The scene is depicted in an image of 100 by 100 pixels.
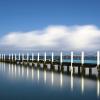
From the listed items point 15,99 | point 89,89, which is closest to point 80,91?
point 89,89

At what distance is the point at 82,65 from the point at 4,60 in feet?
113

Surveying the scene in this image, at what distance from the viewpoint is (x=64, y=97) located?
46.1 ft

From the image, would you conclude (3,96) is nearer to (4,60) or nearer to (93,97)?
(93,97)

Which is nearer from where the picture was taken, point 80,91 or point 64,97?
point 64,97

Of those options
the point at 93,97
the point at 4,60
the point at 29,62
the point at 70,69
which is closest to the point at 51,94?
the point at 93,97

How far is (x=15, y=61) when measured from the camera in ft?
172

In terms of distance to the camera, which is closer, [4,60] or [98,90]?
[98,90]

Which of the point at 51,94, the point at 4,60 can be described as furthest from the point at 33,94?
the point at 4,60

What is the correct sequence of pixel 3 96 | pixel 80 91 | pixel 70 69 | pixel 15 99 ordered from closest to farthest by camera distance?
pixel 15 99, pixel 3 96, pixel 80 91, pixel 70 69

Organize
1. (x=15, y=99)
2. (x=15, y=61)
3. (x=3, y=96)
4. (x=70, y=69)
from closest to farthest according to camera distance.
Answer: (x=15, y=99)
(x=3, y=96)
(x=70, y=69)
(x=15, y=61)

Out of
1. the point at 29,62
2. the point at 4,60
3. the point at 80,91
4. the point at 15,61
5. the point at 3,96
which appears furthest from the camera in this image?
the point at 4,60

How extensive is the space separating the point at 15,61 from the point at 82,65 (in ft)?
86.6

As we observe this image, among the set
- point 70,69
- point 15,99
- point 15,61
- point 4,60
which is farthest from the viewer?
point 4,60

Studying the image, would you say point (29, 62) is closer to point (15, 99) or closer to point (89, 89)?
point (89, 89)
